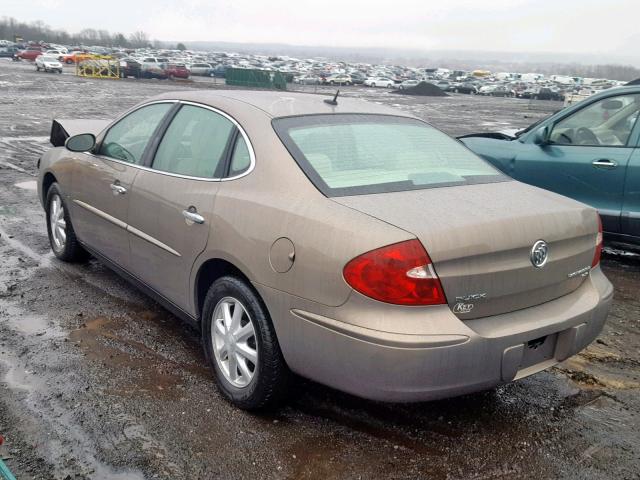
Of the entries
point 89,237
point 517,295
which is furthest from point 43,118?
point 517,295

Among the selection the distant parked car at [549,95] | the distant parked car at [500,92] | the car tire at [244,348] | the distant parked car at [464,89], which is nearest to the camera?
the car tire at [244,348]

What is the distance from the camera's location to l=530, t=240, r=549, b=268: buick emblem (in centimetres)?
285

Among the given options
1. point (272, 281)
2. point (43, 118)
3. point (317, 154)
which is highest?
point (317, 154)

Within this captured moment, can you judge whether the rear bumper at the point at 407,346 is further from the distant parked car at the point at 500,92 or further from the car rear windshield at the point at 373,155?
the distant parked car at the point at 500,92

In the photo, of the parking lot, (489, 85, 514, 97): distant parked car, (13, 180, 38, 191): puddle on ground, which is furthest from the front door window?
(489, 85, 514, 97): distant parked car

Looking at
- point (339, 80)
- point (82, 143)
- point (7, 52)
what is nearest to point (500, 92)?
point (339, 80)

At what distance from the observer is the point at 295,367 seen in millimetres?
2908

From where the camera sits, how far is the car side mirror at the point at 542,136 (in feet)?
20.1

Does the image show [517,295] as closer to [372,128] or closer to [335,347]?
[335,347]

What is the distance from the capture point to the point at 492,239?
2729mm

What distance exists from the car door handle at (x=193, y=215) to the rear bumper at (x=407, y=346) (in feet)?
2.07

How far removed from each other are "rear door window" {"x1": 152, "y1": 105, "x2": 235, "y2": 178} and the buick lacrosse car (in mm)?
11

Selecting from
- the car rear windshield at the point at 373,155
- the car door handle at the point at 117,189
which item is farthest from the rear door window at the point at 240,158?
the car door handle at the point at 117,189

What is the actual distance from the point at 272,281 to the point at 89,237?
2463 millimetres
